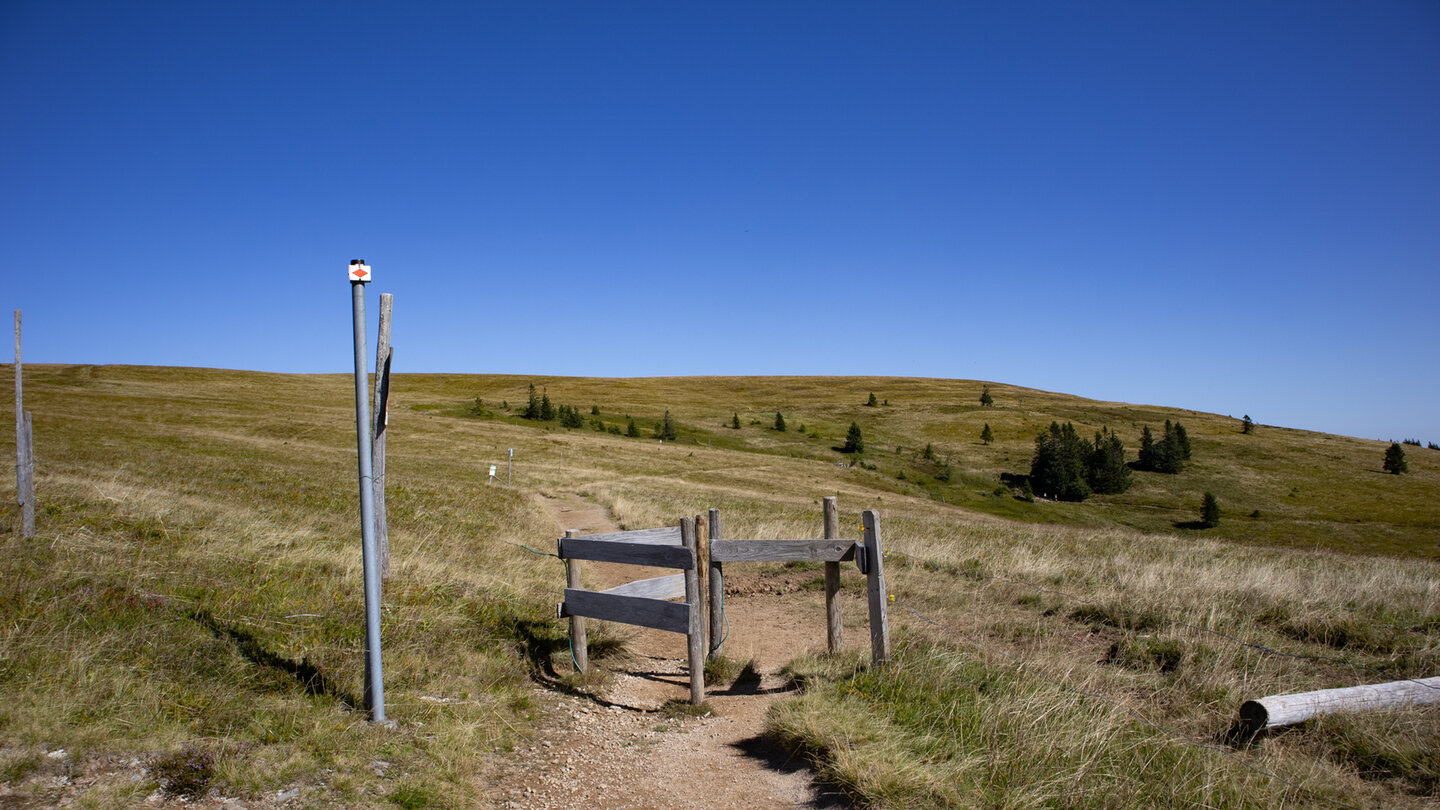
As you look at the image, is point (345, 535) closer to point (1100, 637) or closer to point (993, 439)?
point (1100, 637)

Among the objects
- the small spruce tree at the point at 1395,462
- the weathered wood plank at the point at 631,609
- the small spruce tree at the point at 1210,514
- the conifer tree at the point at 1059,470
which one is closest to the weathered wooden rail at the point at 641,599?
the weathered wood plank at the point at 631,609

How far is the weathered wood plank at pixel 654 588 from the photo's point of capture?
7730 mm

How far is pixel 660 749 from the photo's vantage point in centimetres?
586

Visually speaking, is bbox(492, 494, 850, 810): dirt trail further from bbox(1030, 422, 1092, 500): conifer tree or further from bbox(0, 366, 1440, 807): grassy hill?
bbox(1030, 422, 1092, 500): conifer tree

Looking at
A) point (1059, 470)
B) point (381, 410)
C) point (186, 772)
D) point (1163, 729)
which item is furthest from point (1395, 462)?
point (186, 772)

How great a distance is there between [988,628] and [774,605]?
3325 millimetres

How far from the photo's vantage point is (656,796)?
200 inches

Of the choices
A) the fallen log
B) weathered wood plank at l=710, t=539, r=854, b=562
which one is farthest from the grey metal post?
the fallen log

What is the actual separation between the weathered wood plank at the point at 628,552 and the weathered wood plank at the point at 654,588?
43 cm

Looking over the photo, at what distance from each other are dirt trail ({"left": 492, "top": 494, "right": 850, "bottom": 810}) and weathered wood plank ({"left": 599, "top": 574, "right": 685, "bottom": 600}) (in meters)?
0.83

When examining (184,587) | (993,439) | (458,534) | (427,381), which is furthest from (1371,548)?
(427,381)

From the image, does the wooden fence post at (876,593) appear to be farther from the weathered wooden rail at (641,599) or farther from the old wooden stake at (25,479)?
the old wooden stake at (25,479)

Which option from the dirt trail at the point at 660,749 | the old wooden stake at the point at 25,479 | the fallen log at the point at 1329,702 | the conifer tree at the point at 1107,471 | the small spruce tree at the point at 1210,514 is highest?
the old wooden stake at the point at 25,479

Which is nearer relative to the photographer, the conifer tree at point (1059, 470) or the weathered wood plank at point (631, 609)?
the weathered wood plank at point (631, 609)
